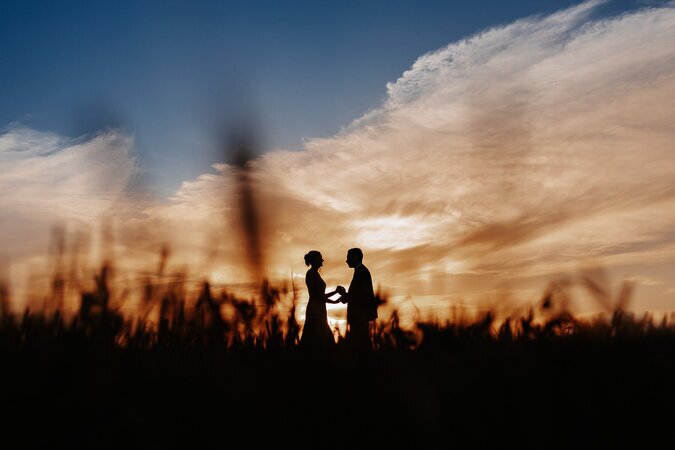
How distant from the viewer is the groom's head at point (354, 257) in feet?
35.4

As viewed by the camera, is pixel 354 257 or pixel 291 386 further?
pixel 354 257

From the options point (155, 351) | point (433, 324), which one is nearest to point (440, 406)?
point (433, 324)

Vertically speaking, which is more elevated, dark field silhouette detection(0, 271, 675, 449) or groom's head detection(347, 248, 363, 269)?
groom's head detection(347, 248, 363, 269)

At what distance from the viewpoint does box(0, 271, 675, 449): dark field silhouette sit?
3.94 m

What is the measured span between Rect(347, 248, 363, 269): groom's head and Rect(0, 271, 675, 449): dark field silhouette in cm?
555

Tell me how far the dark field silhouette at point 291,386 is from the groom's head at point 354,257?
555cm

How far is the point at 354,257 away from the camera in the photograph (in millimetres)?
10781

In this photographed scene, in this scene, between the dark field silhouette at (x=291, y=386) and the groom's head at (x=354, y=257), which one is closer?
the dark field silhouette at (x=291, y=386)

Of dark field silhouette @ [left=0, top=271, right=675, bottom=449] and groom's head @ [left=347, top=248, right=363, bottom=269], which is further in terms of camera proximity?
groom's head @ [left=347, top=248, right=363, bottom=269]

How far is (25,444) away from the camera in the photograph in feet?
12.4

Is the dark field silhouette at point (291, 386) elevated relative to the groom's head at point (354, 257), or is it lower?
lower

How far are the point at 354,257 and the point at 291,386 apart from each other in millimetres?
6412

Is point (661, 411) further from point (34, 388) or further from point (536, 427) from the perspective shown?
point (34, 388)

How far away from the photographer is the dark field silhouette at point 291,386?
394 cm
